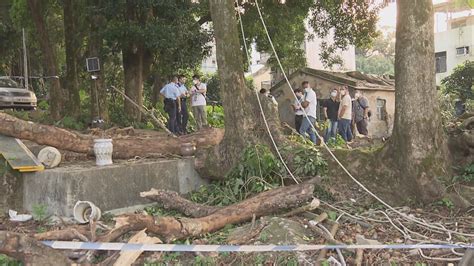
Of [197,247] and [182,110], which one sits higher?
[182,110]

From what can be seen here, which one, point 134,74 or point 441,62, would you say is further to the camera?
point 441,62

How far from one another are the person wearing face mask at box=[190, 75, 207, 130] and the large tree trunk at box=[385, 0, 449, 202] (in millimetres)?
6827

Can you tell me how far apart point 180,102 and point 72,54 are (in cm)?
608

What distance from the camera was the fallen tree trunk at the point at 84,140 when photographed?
7591 mm

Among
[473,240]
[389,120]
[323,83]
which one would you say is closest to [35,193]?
[473,240]

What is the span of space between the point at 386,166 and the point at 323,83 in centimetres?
1357

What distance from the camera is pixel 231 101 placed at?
780 cm

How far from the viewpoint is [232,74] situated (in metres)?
7.77

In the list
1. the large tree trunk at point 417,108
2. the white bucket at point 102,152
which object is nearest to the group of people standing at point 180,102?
the white bucket at point 102,152

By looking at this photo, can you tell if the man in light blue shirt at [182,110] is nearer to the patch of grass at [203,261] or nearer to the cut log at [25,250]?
the patch of grass at [203,261]

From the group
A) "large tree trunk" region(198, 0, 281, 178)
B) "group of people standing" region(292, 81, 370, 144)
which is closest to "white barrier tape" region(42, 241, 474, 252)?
"large tree trunk" region(198, 0, 281, 178)

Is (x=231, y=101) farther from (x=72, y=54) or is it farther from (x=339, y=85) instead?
(x=339, y=85)

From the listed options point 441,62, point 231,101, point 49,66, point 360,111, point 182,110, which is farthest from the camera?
point 441,62

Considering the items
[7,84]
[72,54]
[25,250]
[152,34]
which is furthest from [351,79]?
[25,250]
